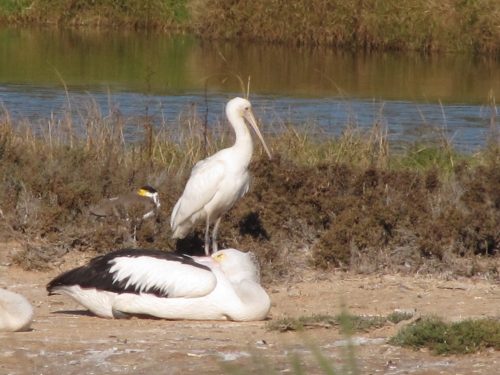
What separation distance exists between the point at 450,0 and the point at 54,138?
21330 millimetres

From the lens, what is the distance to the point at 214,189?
10.1 metres

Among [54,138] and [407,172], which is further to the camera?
[54,138]

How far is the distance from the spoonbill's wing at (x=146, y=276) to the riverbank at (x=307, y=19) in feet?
84.8

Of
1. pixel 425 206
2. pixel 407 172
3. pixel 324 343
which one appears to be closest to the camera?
pixel 324 343

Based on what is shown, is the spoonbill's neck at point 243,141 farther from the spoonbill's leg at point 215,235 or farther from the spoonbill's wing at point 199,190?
the spoonbill's leg at point 215,235

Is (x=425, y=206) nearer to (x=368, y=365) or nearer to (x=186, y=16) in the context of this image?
(x=368, y=365)

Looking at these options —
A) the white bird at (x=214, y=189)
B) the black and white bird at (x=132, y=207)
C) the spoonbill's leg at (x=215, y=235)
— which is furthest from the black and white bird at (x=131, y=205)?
the spoonbill's leg at (x=215, y=235)

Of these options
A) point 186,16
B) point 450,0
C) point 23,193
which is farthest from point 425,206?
point 186,16

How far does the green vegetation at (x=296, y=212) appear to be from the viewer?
9.94 metres

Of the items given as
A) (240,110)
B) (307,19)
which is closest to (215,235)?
(240,110)

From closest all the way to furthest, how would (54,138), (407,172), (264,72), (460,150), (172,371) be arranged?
(172,371) < (407,172) < (54,138) < (460,150) < (264,72)

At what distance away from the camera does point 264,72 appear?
2947cm

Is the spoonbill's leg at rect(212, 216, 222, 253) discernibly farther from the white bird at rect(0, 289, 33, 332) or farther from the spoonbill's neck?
the white bird at rect(0, 289, 33, 332)

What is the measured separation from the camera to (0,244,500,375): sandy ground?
6.79 meters
